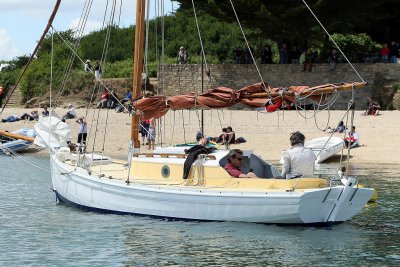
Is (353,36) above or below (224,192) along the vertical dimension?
above

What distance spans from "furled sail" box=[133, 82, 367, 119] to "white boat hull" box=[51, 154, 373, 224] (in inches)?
71.9

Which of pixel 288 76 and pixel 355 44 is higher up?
pixel 355 44

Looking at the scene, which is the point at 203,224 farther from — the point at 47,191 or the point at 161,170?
the point at 47,191

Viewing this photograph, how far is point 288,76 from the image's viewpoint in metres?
50.5

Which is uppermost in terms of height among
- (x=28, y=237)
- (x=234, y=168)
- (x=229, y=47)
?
(x=229, y=47)

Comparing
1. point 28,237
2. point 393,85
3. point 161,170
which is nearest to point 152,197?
point 161,170

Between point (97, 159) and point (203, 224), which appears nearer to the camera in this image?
point (203, 224)

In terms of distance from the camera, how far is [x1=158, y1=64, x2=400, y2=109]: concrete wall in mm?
49000

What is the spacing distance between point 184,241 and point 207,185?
1595 mm

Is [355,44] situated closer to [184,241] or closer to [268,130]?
[268,130]

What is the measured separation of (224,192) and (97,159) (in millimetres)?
5219

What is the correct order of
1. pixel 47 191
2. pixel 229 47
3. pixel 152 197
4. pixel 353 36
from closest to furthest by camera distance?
pixel 152 197, pixel 47 191, pixel 353 36, pixel 229 47

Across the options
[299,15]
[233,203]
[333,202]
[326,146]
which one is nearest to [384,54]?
[299,15]

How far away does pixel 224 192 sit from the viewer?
2023cm
